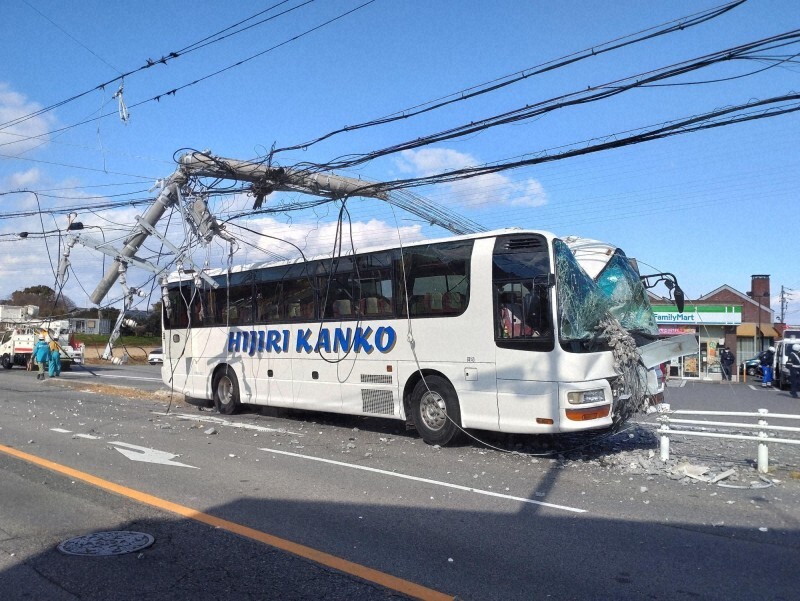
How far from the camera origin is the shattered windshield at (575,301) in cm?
910

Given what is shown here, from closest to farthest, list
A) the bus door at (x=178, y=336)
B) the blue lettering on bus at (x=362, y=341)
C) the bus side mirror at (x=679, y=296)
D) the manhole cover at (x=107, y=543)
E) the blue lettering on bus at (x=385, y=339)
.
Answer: the manhole cover at (x=107, y=543) → the bus side mirror at (x=679, y=296) → the blue lettering on bus at (x=385, y=339) → the blue lettering on bus at (x=362, y=341) → the bus door at (x=178, y=336)

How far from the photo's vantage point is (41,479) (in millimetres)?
7996

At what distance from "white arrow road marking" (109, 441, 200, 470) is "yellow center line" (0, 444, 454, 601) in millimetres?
1024

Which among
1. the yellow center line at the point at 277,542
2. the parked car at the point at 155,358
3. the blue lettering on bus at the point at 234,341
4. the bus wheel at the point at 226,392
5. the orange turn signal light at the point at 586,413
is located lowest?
the parked car at the point at 155,358

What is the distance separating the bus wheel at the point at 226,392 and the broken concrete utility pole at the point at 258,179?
4.02 m

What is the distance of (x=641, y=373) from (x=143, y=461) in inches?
287

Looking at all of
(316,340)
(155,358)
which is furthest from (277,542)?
(155,358)

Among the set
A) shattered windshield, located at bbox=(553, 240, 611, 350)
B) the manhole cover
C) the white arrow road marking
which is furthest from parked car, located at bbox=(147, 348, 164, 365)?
the manhole cover

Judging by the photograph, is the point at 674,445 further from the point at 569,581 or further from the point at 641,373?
the point at 569,581

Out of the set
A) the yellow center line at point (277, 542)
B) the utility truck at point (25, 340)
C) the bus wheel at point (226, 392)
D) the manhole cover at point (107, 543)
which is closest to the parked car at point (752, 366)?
the bus wheel at point (226, 392)

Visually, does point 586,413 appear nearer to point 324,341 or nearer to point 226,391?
point 324,341

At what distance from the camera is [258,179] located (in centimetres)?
1495

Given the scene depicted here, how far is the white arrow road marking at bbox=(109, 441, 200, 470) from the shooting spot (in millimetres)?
9211

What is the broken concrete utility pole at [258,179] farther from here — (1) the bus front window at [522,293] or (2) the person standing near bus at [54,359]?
(2) the person standing near bus at [54,359]
